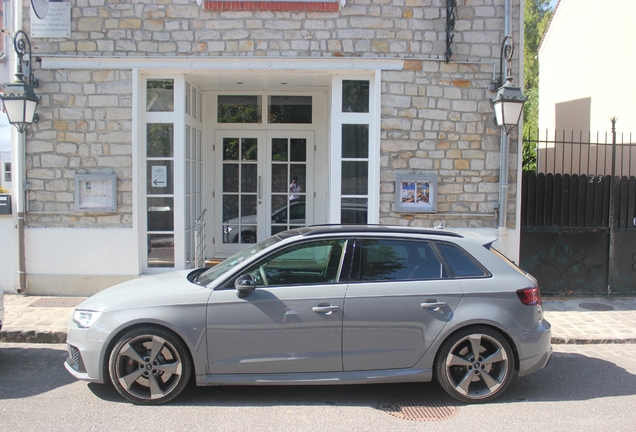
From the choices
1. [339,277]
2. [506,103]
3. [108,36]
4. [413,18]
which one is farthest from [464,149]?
[108,36]

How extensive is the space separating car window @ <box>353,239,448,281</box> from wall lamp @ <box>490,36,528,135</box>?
12.3 ft

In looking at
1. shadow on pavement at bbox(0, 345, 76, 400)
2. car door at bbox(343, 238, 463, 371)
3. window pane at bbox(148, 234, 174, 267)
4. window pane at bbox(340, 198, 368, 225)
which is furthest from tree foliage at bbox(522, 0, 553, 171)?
shadow on pavement at bbox(0, 345, 76, 400)

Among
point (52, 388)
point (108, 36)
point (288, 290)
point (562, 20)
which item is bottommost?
point (52, 388)

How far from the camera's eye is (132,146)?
8.08 metres

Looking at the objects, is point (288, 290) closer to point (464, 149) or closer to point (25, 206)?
point (464, 149)

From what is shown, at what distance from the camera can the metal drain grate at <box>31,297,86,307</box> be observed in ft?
25.0

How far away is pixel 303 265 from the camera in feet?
15.4

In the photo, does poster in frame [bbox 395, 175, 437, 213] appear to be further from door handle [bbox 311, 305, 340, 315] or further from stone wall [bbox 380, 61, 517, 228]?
door handle [bbox 311, 305, 340, 315]

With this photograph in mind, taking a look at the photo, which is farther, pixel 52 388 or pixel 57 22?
pixel 57 22

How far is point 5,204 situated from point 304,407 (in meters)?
6.06

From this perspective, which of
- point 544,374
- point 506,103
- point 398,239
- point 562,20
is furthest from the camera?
point 562,20

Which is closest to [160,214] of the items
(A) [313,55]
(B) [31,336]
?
(B) [31,336]

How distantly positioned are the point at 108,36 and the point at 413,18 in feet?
14.9

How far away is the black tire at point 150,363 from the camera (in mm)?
4387
